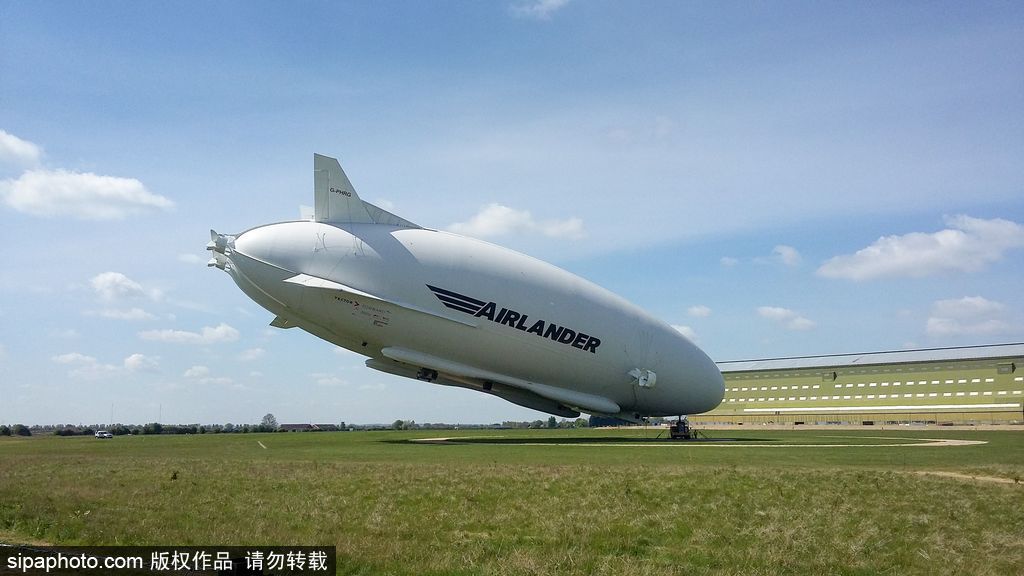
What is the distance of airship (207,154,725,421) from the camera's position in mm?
38156

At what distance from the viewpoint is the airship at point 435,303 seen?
125 ft

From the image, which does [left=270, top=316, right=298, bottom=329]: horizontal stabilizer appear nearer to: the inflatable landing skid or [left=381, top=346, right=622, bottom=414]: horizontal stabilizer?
[left=381, top=346, right=622, bottom=414]: horizontal stabilizer

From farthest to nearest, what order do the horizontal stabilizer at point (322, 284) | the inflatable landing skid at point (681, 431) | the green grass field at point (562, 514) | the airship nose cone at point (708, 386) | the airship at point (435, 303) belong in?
the airship nose cone at point (708, 386)
the inflatable landing skid at point (681, 431)
the airship at point (435, 303)
the horizontal stabilizer at point (322, 284)
the green grass field at point (562, 514)

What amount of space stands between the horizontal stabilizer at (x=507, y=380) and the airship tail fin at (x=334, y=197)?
725cm

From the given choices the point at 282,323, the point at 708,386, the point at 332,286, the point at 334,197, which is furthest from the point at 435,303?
the point at 708,386

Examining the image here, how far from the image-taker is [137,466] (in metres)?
26.6

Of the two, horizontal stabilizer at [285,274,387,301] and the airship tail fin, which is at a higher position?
the airship tail fin

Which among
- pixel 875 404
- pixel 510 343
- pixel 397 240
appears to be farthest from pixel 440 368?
pixel 875 404

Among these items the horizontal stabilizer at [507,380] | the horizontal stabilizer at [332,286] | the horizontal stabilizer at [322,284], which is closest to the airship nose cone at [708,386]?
the horizontal stabilizer at [507,380]

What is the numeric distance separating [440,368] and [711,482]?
2399cm

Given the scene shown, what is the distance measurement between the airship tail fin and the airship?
Result: 0.17 feet

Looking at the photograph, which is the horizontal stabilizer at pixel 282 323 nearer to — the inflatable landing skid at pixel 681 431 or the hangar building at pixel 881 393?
the inflatable landing skid at pixel 681 431

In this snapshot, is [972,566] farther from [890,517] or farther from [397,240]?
[397,240]

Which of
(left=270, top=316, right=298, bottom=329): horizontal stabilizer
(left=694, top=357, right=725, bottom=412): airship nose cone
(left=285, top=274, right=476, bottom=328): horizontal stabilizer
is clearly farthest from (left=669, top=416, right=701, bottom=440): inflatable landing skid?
(left=270, top=316, right=298, bottom=329): horizontal stabilizer
